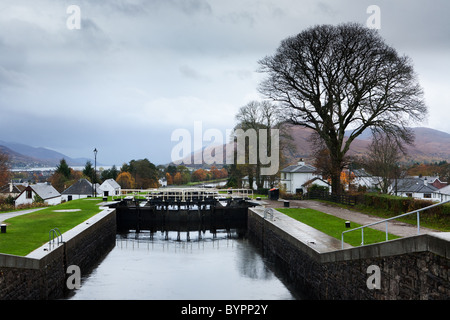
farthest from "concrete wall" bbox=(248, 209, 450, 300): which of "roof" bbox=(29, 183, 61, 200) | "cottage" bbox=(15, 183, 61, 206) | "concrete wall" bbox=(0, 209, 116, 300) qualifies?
"roof" bbox=(29, 183, 61, 200)

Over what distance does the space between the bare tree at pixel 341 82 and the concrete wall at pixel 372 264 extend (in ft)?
47.7

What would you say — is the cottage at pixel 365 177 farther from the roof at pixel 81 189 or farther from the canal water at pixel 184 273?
the roof at pixel 81 189

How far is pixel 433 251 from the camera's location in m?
8.11

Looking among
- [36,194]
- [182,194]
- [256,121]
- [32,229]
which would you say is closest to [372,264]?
[32,229]

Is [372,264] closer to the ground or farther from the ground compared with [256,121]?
closer to the ground

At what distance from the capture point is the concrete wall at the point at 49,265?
1080 centimetres

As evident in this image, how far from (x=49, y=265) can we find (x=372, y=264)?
995 cm

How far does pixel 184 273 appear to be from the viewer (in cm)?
1853

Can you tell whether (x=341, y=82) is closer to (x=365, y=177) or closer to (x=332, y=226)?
(x=332, y=226)

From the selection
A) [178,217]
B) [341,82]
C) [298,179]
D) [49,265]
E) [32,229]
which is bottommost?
[178,217]

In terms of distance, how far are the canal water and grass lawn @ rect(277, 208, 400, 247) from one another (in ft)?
9.78

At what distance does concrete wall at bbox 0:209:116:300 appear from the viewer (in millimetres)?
10805
